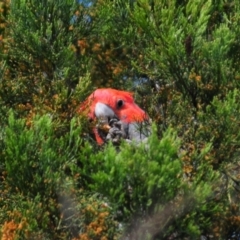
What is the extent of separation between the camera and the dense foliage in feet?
16.3

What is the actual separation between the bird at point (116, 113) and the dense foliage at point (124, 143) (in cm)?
9

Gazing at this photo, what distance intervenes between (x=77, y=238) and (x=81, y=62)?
5.87ft

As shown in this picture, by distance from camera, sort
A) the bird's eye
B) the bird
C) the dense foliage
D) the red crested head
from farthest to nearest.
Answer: the bird's eye < the red crested head < the bird < the dense foliage

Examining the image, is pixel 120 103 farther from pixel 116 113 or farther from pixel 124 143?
pixel 124 143

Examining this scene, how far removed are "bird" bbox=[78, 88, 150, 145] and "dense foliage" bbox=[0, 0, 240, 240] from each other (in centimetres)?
9

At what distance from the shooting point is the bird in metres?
6.11

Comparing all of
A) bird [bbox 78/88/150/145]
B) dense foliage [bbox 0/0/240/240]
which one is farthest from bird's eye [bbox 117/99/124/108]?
dense foliage [bbox 0/0/240/240]

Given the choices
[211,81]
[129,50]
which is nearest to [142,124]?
[211,81]

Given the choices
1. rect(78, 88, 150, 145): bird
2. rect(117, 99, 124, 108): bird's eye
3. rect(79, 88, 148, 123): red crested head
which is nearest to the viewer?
rect(78, 88, 150, 145): bird

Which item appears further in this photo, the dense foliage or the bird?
the bird

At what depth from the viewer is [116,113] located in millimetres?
6457

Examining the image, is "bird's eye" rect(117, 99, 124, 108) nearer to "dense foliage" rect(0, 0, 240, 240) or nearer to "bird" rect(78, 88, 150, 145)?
"bird" rect(78, 88, 150, 145)

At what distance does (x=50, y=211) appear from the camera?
5.16 metres

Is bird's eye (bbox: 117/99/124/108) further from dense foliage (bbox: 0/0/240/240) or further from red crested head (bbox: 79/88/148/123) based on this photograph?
dense foliage (bbox: 0/0/240/240)
